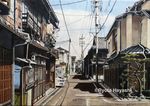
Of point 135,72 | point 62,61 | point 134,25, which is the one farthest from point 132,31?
point 62,61

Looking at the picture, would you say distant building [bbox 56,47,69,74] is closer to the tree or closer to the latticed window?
the tree

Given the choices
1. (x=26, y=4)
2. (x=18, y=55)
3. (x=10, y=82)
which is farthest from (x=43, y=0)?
(x=10, y=82)

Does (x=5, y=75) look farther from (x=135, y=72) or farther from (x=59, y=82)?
(x=59, y=82)

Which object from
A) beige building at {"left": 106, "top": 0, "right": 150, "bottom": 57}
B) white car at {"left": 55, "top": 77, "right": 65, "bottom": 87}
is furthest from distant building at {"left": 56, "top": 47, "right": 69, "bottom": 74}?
beige building at {"left": 106, "top": 0, "right": 150, "bottom": 57}

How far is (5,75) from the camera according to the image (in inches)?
709

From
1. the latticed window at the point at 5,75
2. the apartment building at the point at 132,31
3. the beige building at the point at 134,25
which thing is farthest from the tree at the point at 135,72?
the latticed window at the point at 5,75

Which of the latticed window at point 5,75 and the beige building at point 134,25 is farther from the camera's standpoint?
the beige building at point 134,25

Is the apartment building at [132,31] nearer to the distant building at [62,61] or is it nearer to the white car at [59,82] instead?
the white car at [59,82]

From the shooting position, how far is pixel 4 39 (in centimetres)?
1781

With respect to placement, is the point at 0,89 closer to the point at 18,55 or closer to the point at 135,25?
the point at 18,55

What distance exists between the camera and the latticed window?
1720 cm

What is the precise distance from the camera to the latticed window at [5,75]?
56.4ft

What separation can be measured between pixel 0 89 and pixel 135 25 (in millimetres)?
27086

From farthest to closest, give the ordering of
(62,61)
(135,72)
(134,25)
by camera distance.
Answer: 1. (62,61)
2. (134,25)
3. (135,72)
